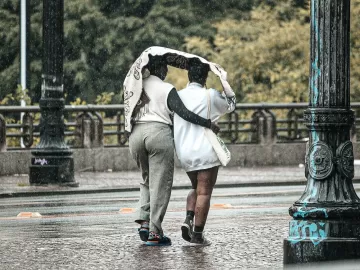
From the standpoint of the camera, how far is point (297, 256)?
10211 millimetres

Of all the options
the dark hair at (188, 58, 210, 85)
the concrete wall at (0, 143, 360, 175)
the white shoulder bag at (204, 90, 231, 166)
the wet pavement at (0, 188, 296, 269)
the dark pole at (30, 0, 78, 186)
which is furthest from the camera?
the concrete wall at (0, 143, 360, 175)

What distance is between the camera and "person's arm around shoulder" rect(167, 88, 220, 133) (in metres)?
12.1

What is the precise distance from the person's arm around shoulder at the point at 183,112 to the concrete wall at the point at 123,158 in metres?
11.3

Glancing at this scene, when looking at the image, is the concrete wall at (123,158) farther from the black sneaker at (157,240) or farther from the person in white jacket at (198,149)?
the black sneaker at (157,240)

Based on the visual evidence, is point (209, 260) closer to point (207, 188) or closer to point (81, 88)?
point (207, 188)

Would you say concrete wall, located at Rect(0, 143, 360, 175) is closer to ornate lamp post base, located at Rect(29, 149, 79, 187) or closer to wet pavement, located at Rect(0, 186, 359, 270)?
ornate lamp post base, located at Rect(29, 149, 79, 187)

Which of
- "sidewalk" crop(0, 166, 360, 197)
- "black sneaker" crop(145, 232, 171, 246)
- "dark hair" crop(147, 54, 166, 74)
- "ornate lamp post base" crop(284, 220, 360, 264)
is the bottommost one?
"sidewalk" crop(0, 166, 360, 197)

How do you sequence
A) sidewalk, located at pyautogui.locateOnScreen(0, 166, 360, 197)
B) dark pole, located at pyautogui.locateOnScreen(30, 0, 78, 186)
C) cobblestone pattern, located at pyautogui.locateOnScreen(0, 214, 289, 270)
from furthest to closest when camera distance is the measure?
dark pole, located at pyautogui.locateOnScreen(30, 0, 78, 186)
sidewalk, located at pyautogui.locateOnScreen(0, 166, 360, 197)
cobblestone pattern, located at pyautogui.locateOnScreen(0, 214, 289, 270)

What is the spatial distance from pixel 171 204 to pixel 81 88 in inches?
1262

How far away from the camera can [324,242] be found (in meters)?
10.1

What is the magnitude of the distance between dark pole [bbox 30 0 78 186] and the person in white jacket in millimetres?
8285

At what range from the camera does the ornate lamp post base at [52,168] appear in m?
20.6

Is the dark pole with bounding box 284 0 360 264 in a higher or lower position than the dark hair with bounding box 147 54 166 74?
lower

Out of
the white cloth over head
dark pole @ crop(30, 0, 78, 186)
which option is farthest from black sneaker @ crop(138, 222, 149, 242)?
dark pole @ crop(30, 0, 78, 186)
